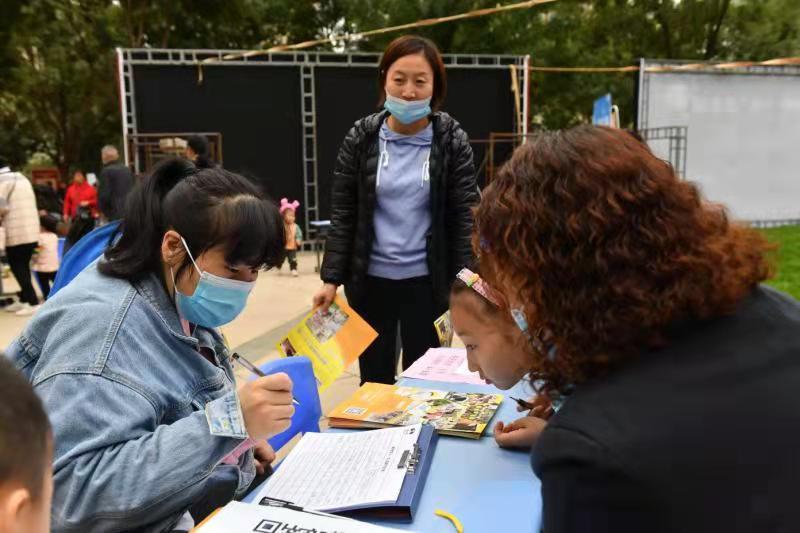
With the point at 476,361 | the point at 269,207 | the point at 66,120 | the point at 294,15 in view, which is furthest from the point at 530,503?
the point at 66,120

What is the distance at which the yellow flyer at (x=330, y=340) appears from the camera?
173cm

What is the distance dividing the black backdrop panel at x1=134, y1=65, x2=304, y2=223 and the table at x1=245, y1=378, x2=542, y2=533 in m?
7.48

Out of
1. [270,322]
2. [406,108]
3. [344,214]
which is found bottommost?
[270,322]

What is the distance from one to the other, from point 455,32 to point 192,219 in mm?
13071

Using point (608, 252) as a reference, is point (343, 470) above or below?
below

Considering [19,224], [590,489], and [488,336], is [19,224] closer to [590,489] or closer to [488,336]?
[488,336]

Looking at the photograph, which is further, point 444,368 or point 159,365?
point 444,368

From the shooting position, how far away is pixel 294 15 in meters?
14.8

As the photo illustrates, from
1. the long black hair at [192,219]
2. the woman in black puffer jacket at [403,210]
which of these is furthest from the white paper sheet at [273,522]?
the woman in black puffer jacket at [403,210]

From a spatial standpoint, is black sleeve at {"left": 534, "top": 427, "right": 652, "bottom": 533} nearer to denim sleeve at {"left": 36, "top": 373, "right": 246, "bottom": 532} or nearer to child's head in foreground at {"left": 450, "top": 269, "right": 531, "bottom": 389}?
child's head in foreground at {"left": 450, "top": 269, "right": 531, "bottom": 389}

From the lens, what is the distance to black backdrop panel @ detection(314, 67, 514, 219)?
8.94m

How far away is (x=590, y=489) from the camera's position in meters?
0.62

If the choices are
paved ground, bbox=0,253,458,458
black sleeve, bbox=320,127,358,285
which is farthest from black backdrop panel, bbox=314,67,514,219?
black sleeve, bbox=320,127,358,285

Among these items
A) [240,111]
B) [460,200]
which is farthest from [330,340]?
[240,111]
